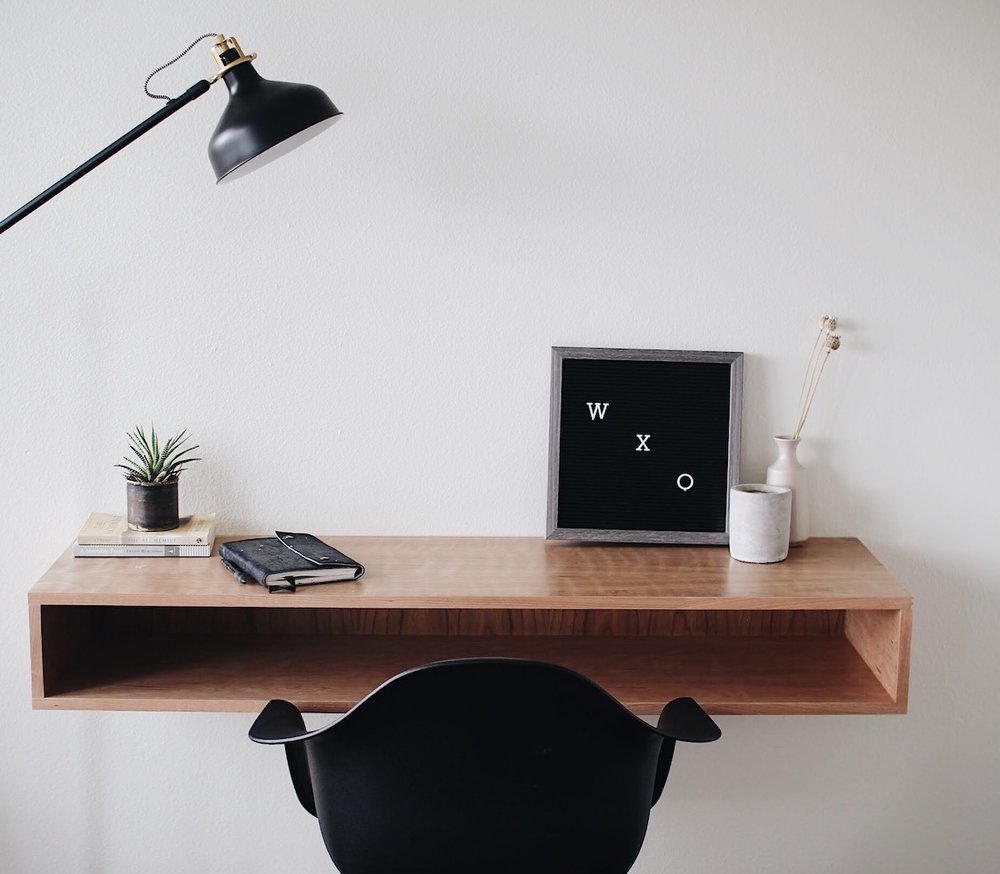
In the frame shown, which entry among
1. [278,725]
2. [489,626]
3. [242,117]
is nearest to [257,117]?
[242,117]

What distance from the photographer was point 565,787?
4.31 feet

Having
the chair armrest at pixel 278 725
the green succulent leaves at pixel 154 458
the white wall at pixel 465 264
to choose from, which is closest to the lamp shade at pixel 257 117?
the white wall at pixel 465 264

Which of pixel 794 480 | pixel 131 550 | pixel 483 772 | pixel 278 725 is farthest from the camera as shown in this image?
pixel 794 480

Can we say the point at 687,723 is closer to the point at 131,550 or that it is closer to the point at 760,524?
the point at 760,524

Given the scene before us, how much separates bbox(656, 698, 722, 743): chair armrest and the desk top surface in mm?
147

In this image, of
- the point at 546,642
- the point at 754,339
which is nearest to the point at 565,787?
the point at 546,642

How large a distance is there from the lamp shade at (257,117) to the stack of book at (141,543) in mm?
593

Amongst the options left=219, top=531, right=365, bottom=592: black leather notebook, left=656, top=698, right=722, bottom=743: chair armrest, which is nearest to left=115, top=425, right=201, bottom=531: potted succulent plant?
left=219, top=531, right=365, bottom=592: black leather notebook

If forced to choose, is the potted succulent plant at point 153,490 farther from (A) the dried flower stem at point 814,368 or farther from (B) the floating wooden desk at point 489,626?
(A) the dried flower stem at point 814,368

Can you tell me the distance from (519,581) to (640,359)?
476 mm

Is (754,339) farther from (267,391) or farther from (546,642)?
(267,391)

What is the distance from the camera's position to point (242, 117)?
150 centimetres

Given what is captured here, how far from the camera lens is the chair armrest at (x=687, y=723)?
1409 mm

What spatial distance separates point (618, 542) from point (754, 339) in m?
0.44
